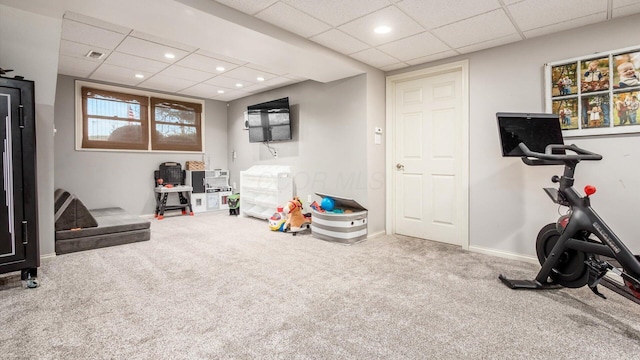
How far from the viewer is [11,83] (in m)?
2.54

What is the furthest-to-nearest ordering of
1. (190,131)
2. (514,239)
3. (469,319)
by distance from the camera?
(190,131), (514,239), (469,319)

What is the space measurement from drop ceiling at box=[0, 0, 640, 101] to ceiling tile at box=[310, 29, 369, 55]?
1 centimetres

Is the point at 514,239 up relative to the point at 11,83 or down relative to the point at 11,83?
down

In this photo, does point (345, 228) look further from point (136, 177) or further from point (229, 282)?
point (136, 177)

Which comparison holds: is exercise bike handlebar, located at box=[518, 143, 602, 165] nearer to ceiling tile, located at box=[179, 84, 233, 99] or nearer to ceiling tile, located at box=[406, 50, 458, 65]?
ceiling tile, located at box=[406, 50, 458, 65]

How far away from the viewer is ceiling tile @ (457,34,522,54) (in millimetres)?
3224

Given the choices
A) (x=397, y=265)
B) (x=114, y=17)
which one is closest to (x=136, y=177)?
(x=114, y=17)

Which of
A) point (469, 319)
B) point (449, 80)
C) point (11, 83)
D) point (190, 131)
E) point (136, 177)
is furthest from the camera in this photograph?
point (190, 131)

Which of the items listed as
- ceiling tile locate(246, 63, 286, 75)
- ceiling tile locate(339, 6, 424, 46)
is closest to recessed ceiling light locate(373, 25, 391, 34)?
ceiling tile locate(339, 6, 424, 46)

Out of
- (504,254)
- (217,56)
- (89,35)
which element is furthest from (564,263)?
(89,35)

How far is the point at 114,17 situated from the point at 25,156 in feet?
4.57

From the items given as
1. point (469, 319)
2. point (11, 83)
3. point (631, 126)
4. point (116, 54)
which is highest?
point (116, 54)

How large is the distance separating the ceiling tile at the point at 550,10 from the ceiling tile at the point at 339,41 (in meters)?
1.46

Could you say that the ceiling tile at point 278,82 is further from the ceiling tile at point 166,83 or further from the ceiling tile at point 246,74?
the ceiling tile at point 166,83
